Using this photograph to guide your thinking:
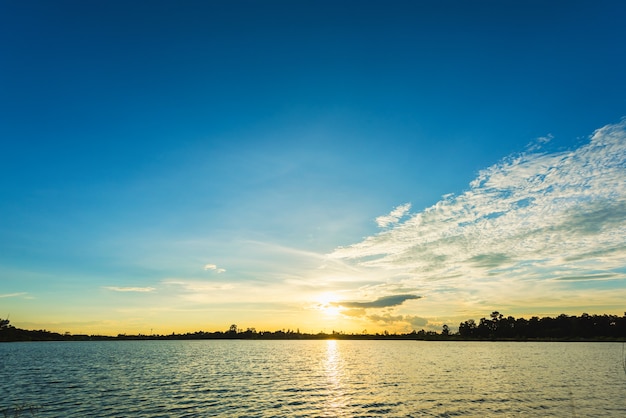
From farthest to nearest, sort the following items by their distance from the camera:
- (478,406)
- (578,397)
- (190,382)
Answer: (190,382) < (578,397) < (478,406)

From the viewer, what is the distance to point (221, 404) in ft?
161

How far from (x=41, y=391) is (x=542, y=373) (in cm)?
9289

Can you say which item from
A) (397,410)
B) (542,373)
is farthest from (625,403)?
(542,373)

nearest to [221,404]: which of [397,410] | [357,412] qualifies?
[357,412]

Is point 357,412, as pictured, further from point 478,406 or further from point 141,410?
point 141,410

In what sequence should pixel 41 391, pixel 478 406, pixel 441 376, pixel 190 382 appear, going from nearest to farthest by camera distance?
pixel 478 406, pixel 41 391, pixel 190 382, pixel 441 376

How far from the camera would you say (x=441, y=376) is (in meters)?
77.1

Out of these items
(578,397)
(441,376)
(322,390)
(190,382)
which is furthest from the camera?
(441,376)

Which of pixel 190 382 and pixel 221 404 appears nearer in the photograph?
pixel 221 404

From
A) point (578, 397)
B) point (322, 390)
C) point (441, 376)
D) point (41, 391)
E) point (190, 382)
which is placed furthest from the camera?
point (441, 376)

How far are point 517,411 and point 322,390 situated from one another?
30.2 metres

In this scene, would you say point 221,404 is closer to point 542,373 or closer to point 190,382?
point 190,382

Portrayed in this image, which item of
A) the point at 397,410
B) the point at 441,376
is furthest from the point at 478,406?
the point at 441,376

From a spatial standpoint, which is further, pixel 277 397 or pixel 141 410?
pixel 277 397
